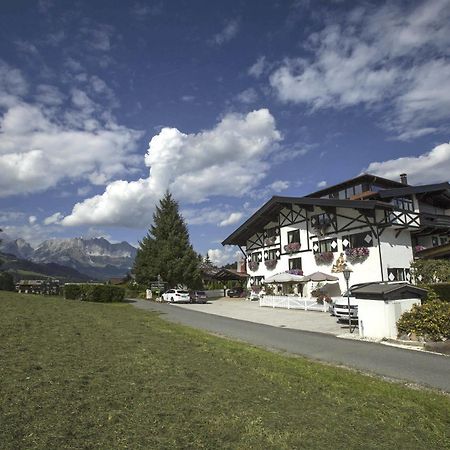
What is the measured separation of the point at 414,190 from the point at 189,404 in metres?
32.4

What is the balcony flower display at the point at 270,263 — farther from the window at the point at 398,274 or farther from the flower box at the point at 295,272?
the window at the point at 398,274

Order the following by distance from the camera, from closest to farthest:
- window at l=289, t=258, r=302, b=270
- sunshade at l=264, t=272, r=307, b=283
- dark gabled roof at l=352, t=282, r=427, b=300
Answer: dark gabled roof at l=352, t=282, r=427, b=300
sunshade at l=264, t=272, r=307, b=283
window at l=289, t=258, r=302, b=270

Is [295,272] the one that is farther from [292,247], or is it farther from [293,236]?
[293,236]

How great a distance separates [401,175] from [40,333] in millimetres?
41309

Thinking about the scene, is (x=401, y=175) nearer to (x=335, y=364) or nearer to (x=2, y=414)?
(x=335, y=364)

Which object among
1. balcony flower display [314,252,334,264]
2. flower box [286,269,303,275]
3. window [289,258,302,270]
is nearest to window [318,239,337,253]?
balcony flower display [314,252,334,264]

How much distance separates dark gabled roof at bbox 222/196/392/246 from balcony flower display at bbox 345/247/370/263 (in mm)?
3824

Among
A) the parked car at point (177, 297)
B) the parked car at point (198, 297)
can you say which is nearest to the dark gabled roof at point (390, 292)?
the parked car at point (177, 297)

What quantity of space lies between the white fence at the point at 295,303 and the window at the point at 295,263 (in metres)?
8.03

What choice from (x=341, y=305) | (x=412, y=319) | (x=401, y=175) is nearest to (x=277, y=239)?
(x=401, y=175)

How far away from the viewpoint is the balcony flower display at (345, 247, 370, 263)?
3288cm

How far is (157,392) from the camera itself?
616 centimetres

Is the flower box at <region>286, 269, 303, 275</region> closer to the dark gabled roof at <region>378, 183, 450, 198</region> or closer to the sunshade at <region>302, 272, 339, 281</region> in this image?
the sunshade at <region>302, 272, 339, 281</region>

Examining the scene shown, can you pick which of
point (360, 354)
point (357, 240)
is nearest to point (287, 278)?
point (357, 240)
